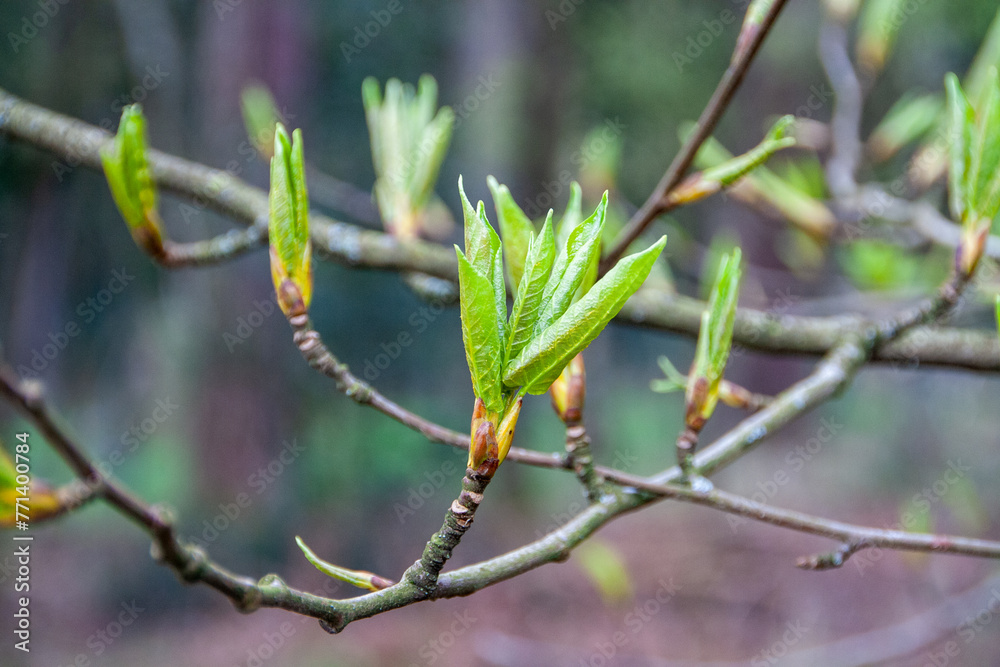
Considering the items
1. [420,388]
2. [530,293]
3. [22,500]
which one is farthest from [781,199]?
[420,388]

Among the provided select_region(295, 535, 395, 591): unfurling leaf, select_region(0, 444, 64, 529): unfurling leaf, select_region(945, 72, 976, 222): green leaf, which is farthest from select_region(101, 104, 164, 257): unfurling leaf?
select_region(945, 72, 976, 222): green leaf

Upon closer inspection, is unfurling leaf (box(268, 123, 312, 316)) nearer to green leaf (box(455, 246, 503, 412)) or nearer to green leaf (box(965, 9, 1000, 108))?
green leaf (box(455, 246, 503, 412))

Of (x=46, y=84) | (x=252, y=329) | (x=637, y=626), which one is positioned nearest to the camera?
(x=637, y=626)

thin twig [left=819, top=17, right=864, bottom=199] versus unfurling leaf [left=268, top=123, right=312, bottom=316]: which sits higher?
thin twig [left=819, top=17, right=864, bottom=199]

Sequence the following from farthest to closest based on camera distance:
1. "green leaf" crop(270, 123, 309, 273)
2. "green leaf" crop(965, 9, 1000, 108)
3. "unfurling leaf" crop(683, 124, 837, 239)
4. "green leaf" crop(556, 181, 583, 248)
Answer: "unfurling leaf" crop(683, 124, 837, 239), "green leaf" crop(965, 9, 1000, 108), "green leaf" crop(556, 181, 583, 248), "green leaf" crop(270, 123, 309, 273)

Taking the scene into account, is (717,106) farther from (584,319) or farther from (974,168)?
(584,319)

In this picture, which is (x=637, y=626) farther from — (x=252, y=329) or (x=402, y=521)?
(x=252, y=329)

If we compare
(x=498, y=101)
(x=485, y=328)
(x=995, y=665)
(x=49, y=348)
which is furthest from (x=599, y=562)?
(x=49, y=348)
